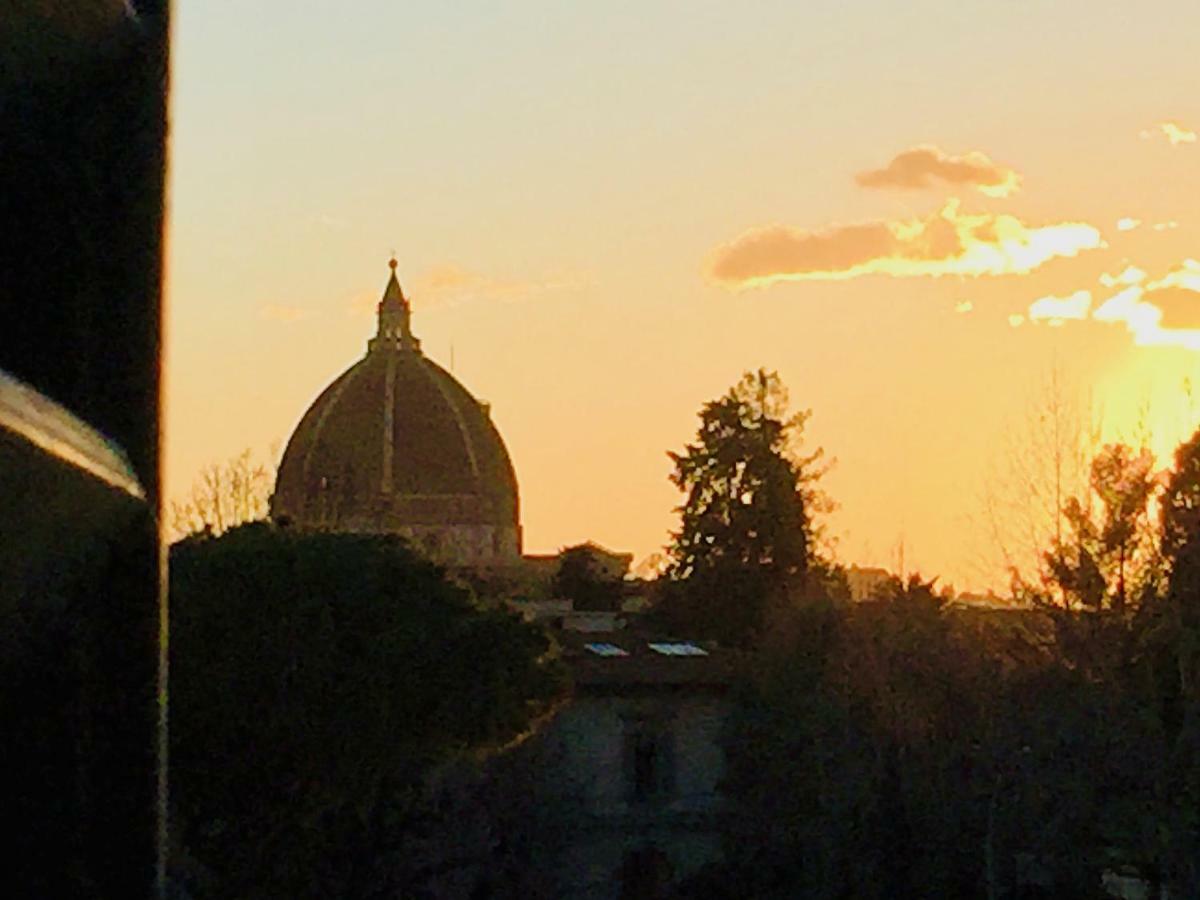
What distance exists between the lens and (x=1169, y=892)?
25.7 metres

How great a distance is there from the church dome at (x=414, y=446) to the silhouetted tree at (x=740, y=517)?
64.0 feet

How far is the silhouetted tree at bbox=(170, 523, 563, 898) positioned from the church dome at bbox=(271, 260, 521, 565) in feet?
152

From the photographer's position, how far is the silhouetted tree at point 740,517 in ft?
153

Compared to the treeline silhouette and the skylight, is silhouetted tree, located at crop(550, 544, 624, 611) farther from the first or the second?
the skylight

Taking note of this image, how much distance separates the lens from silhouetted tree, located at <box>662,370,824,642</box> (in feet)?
153

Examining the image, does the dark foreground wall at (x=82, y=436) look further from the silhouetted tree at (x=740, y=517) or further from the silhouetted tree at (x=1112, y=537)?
the silhouetted tree at (x=740, y=517)

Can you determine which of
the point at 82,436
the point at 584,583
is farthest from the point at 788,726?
the point at 82,436

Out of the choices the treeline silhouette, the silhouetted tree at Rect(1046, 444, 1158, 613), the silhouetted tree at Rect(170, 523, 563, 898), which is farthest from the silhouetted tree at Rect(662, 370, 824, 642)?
the silhouetted tree at Rect(170, 523, 563, 898)

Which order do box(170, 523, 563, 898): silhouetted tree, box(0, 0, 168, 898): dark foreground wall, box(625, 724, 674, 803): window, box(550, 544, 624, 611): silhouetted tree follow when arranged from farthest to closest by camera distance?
box(550, 544, 624, 611): silhouetted tree < box(625, 724, 674, 803): window < box(170, 523, 563, 898): silhouetted tree < box(0, 0, 168, 898): dark foreground wall

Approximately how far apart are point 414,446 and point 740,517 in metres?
30.4

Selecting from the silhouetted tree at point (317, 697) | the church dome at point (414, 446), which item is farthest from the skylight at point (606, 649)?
the church dome at point (414, 446)

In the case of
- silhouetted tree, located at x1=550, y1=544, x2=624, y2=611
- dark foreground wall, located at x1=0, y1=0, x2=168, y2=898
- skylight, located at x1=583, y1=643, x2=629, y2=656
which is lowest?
dark foreground wall, located at x1=0, y1=0, x2=168, y2=898

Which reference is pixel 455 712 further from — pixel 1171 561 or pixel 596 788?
pixel 596 788

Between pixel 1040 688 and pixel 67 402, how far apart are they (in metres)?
27.5
